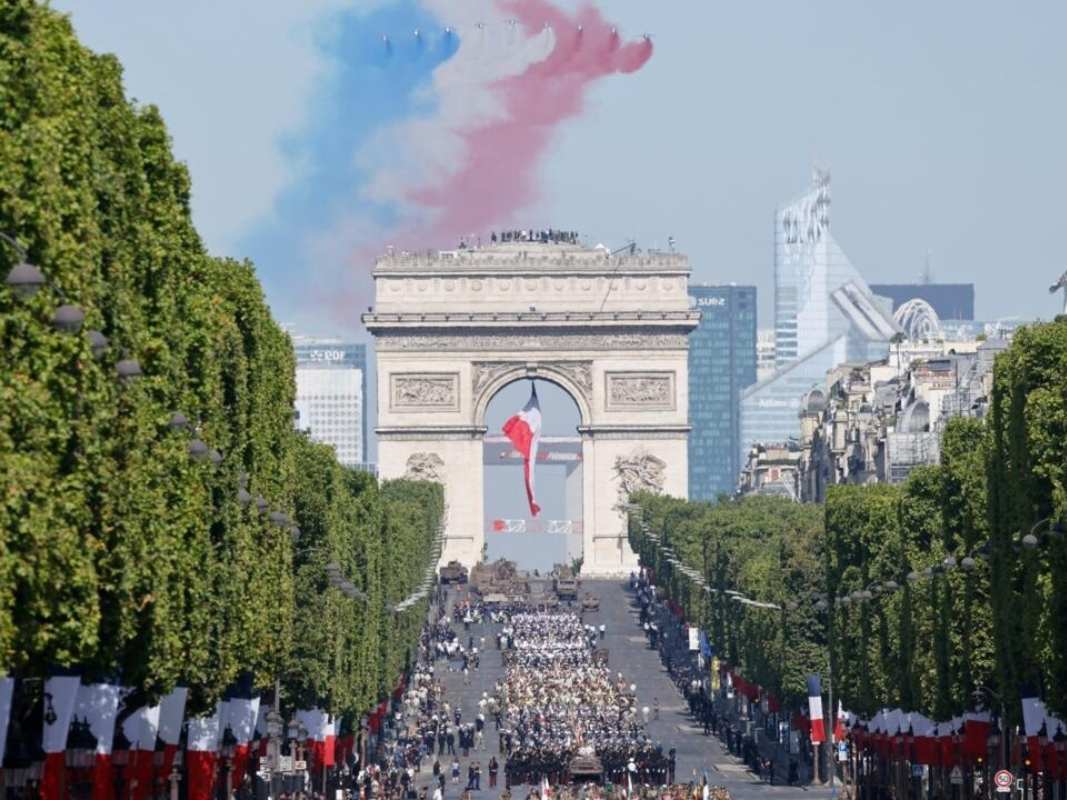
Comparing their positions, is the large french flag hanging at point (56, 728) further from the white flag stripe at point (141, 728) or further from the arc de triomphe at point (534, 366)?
the arc de triomphe at point (534, 366)

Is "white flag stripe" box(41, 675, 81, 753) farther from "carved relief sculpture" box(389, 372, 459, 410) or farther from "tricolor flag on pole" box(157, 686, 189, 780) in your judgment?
"carved relief sculpture" box(389, 372, 459, 410)

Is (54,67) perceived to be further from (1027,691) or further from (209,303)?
(1027,691)

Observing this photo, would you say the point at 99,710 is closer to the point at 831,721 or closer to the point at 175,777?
the point at 175,777

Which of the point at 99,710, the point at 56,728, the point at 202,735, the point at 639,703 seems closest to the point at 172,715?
the point at 99,710

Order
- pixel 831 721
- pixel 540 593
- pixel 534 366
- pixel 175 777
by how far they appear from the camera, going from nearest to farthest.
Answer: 1. pixel 175 777
2. pixel 831 721
3. pixel 540 593
4. pixel 534 366

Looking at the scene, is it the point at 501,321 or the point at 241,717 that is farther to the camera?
the point at 501,321

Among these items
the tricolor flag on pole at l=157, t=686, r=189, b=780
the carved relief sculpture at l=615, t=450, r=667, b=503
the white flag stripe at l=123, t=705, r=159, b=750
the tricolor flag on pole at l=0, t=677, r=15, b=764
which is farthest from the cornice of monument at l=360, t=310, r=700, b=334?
the tricolor flag on pole at l=0, t=677, r=15, b=764

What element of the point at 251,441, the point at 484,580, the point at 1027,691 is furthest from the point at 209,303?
the point at 484,580
